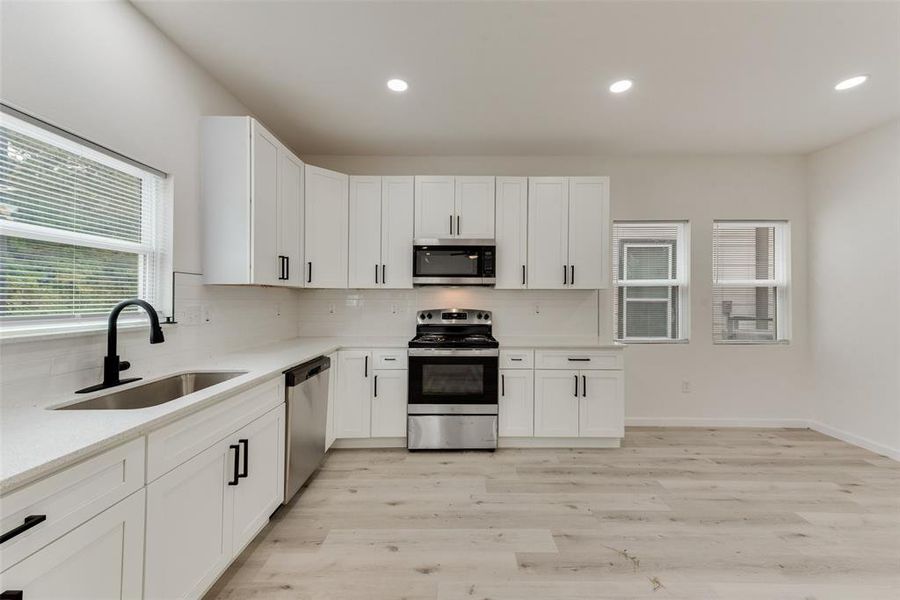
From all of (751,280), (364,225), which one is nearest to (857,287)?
(751,280)

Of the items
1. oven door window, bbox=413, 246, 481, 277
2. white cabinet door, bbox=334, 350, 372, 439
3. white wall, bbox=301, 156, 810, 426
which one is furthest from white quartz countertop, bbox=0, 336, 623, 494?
white wall, bbox=301, 156, 810, 426

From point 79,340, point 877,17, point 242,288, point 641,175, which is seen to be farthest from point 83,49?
point 641,175

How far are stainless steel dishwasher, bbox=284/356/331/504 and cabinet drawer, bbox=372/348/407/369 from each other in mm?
556

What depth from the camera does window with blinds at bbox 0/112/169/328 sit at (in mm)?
1393

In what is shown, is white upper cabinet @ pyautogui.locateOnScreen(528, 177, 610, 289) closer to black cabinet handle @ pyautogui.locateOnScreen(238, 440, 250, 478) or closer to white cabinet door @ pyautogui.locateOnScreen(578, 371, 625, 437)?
white cabinet door @ pyautogui.locateOnScreen(578, 371, 625, 437)

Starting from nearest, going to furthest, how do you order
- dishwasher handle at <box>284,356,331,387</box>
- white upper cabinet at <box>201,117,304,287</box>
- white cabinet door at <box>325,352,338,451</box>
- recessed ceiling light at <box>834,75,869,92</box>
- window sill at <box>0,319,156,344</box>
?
window sill at <box>0,319,156,344</box>
dishwasher handle at <box>284,356,331,387</box>
white upper cabinet at <box>201,117,304,287</box>
recessed ceiling light at <box>834,75,869,92</box>
white cabinet door at <box>325,352,338,451</box>

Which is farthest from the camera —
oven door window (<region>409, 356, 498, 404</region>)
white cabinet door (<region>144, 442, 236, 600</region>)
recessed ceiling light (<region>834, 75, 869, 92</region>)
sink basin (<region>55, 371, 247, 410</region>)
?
oven door window (<region>409, 356, 498, 404</region>)

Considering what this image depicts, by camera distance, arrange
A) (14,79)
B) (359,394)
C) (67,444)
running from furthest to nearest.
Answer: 1. (359,394)
2. (14,79)
3. (67,444)

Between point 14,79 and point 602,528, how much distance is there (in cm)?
339

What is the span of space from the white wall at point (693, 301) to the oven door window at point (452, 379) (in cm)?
74

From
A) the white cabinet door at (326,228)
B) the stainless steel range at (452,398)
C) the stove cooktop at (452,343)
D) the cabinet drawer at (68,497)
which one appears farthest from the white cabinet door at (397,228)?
the cabinet drawer at (68,497)

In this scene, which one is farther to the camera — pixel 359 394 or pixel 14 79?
pixel 359 394

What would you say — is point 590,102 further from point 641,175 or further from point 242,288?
point 242,288

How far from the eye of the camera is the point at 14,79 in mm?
1379
